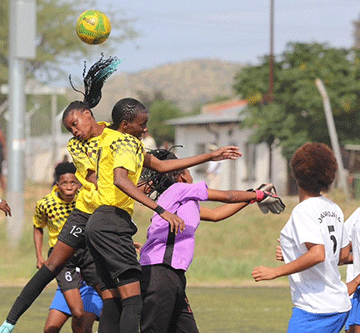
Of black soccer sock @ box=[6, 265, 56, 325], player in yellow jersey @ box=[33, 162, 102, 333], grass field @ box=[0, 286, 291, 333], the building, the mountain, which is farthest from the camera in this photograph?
the mountain

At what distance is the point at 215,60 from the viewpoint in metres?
187

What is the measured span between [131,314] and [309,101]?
2540cm

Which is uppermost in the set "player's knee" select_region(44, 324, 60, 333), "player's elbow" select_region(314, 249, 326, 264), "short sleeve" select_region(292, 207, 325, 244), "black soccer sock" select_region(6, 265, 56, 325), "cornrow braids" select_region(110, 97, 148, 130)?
"cornrow braids" select_region(110, 97, 148, 130)

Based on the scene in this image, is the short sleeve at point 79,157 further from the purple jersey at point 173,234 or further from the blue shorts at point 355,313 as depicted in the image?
the blue shorts at point 355,313

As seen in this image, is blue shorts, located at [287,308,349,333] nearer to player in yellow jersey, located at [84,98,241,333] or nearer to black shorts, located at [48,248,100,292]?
player in yellow jersey, located at [84,98,241,333]

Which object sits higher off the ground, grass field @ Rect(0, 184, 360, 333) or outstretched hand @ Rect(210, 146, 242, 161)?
outstretched hand @ Rect(210, 146, 242, 161)

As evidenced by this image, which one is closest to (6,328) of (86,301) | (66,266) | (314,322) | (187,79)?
(66,266)

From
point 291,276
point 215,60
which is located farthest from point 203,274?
point 215,60

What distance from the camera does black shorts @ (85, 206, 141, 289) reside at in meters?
5.61

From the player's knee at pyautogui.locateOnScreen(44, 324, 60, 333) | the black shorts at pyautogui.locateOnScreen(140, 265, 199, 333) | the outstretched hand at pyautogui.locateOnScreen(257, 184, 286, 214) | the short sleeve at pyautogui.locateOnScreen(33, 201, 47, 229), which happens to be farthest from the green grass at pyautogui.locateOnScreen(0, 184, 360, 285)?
the black shorts at pyautogui.locateOnScreen(140, 265, 199, 333)

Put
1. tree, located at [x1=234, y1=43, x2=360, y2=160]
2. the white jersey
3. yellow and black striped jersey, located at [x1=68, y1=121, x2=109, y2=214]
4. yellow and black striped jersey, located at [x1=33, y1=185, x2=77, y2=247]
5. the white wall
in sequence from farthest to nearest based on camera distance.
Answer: the white wall, tree, located at [x1=234, y1=43, x2=360, y2=160], yellow and black striped jersey, located at [x1=33, y1=185, x2=77, y2=247], yellow and black striped jersey, located at [x1=68, y1=121, x2=109, y2=214], the white jersey

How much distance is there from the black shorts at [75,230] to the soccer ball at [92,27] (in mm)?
1868

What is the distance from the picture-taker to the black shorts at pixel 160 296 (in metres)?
5.45

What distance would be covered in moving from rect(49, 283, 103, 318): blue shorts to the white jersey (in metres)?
2.63
